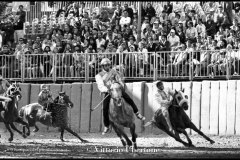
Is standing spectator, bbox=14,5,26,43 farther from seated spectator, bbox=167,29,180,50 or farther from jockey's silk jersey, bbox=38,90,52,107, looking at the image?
seated spectator, bbox=167,29,180,50

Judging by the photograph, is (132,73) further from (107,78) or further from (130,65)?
(107,78)

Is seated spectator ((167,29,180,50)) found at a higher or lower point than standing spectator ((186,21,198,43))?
lower

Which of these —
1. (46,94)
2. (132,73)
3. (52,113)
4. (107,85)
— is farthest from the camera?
(132,73)

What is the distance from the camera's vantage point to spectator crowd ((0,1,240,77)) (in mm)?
28250

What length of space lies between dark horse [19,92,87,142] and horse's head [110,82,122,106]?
15.8ft

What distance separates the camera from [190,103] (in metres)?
28.6

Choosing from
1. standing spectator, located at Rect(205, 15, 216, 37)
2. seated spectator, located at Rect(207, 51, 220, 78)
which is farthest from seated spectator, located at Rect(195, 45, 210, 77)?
standing spectator, located at Rect(205, 15, 216, 37)

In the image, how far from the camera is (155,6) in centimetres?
3375

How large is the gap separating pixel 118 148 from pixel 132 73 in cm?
761

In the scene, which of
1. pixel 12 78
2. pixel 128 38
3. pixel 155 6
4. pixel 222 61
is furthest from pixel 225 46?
pixel 12 78

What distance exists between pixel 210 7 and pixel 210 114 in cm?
521

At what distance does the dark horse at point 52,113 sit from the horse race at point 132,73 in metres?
0.04

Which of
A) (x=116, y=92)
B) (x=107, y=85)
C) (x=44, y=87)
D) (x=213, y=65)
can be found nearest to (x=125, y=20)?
(x=44, y=87)

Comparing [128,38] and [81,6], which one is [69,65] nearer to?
[128,38]
